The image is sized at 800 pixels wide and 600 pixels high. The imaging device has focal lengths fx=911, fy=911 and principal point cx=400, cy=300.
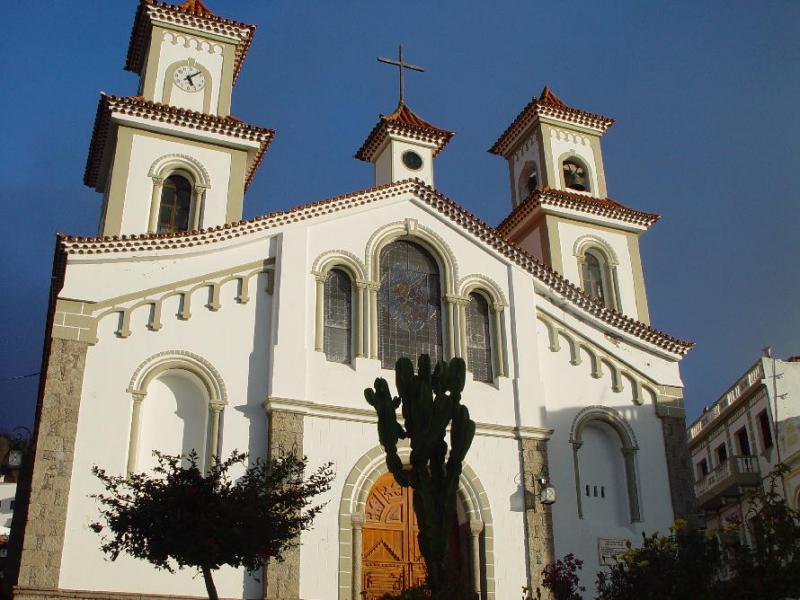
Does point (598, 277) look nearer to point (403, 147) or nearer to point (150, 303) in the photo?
point (403, 147)

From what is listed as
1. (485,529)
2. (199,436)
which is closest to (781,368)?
(485,529)

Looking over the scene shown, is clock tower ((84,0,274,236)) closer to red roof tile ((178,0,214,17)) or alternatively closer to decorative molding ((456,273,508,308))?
red roof tile ((178,0,214,17))

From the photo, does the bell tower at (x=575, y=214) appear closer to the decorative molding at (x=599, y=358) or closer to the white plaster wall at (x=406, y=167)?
the white plaster wall at (x=406, y=167)

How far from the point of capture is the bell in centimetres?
3083

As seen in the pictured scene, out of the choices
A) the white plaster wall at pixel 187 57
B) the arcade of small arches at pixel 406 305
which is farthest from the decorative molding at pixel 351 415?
the white plaster wall at pixel 187 57

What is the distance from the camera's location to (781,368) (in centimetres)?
3369

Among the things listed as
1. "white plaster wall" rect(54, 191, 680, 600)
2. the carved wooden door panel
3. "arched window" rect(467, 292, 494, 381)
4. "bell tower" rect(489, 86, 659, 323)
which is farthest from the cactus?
"bell tower" rect(489, 86, 659, 323)

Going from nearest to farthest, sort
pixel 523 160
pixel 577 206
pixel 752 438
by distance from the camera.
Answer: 1. pixel 577 206
2. pixel 523 160
3. pixel 752 438

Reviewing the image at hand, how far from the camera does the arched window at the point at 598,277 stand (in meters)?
28.4

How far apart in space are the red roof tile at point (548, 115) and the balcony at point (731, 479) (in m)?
13.5

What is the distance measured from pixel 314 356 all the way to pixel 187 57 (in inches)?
448

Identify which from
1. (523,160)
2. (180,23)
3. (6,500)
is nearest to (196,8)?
(180,23)

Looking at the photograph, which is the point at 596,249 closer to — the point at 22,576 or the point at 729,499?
the point at 729,499

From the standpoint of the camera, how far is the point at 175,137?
976 inches
